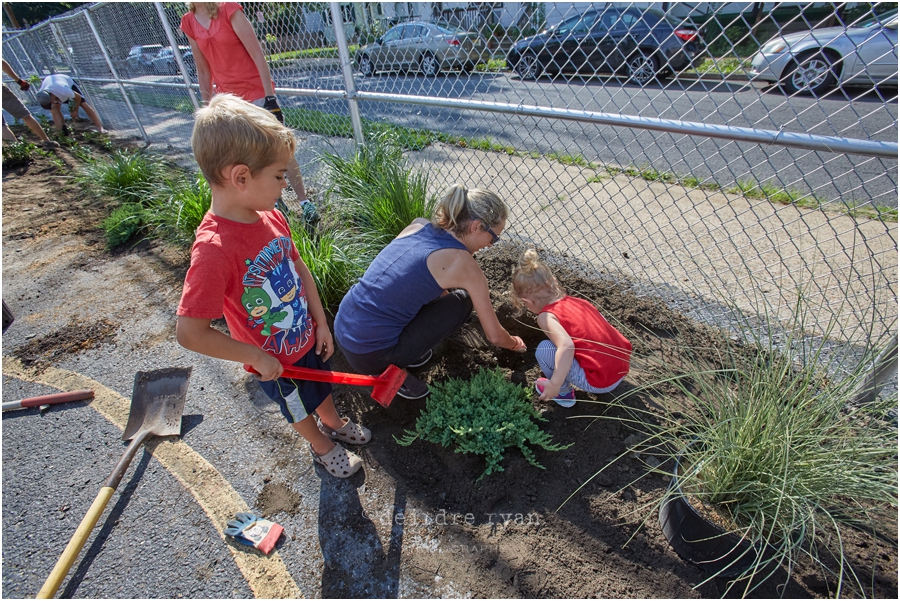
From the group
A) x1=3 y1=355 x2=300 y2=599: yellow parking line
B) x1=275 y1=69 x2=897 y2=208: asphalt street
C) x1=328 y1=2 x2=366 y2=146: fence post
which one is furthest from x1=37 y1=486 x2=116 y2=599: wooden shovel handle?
x1=275 y1=69 x2=897 y2=208: asphalt street

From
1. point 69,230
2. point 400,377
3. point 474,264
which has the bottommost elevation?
point 69,230

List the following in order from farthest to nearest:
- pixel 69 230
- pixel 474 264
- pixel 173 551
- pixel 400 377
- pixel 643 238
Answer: pixel 69 230 < pixel 643 238 < pixel 400 377 < pixel 474 264 < pixel 173 551

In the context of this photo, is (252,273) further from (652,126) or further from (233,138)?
(652,126)

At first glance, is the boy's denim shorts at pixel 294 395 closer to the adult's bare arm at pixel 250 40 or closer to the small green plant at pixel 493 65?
the small green plant at pixel 493 65

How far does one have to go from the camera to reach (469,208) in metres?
1.79

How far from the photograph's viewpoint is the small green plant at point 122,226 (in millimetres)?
3932

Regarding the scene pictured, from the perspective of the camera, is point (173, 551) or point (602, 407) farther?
point (602, 407)

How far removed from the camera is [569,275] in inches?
114

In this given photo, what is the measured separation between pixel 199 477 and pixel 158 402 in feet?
1.97

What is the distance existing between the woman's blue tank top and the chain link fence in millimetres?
959

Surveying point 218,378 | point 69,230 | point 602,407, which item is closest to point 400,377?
point 602,407

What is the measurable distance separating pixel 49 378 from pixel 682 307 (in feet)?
12.9

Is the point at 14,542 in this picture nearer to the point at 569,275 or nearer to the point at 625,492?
the point at 625,492

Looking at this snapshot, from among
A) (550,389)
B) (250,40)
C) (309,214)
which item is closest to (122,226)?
(309,214)
